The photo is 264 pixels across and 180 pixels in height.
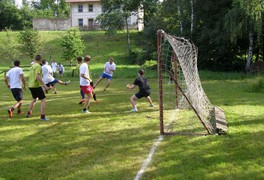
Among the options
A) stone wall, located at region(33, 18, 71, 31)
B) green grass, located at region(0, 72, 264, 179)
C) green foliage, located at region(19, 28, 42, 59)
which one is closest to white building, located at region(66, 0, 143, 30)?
stone wall, located at region(33, 18, 71, 31)

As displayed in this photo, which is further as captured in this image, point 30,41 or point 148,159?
point 30,41

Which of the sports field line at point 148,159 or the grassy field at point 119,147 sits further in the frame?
the grassy field at point 119,147

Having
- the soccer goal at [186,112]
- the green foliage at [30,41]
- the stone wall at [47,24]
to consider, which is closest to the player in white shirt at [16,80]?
the soccer goal at [186,112]

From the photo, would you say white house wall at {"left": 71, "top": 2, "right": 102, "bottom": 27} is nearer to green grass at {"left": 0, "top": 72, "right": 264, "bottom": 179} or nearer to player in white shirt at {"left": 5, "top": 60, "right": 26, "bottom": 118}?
player in white shirt at {"left": 5, "top": 60, "right": 26, "bottom": 118}

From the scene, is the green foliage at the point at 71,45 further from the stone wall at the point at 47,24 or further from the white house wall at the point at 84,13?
the white house wall at the point at 84,13

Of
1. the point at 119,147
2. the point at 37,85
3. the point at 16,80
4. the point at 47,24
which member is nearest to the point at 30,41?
the point at 47,24

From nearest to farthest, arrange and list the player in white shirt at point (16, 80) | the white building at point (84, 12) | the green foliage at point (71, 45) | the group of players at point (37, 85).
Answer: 1. the group of players at point (37, 85)
2. the player in white shirt at point (16, 80)
3. the green foliage at point (71, 45)
4. the white building at point (84, 12)

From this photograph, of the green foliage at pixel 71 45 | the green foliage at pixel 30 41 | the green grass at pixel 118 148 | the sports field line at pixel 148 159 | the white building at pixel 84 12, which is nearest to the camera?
the sports field line at pixel 148 159

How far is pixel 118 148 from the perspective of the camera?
7.02m

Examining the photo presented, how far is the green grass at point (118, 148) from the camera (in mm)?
5684

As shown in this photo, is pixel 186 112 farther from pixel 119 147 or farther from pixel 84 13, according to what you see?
pixel 84 13

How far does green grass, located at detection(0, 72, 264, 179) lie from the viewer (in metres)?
5.68

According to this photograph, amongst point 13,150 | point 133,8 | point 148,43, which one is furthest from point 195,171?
point 133,8

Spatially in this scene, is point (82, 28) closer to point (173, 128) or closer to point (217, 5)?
point (217, 5)
